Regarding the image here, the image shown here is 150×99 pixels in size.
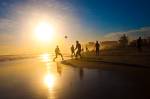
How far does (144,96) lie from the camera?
8883 mm

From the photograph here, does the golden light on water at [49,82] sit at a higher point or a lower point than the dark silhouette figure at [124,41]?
lower

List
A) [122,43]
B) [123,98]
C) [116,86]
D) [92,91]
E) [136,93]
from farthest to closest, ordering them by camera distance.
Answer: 1. [122,43]
2. [116,86]
3. [92,91]
4. [136,93]
5. [123,98]

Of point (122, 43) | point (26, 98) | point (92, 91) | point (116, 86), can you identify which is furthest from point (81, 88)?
point (122, 43)

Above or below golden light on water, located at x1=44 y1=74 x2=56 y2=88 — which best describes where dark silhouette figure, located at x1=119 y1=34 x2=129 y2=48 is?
above

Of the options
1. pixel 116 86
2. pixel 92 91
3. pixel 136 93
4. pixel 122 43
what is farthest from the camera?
pixel 122 43

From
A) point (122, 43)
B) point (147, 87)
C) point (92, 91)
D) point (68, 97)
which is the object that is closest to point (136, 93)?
point (147, 87)

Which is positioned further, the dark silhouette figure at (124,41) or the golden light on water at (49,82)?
the dark silhouette figure at (124,41)

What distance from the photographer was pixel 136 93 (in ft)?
31.2

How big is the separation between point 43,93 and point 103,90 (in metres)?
2.74

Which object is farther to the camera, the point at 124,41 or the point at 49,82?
the point at 124,41

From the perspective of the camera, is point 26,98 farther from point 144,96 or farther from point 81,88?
point 144,96

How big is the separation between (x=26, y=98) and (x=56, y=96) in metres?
1.27

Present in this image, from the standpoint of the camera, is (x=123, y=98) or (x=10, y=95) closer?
(x=123, y=98)

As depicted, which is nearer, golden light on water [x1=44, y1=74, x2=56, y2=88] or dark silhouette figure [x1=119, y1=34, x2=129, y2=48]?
golden light on water [x1=44, y1=74, x2=56, y2=88]
